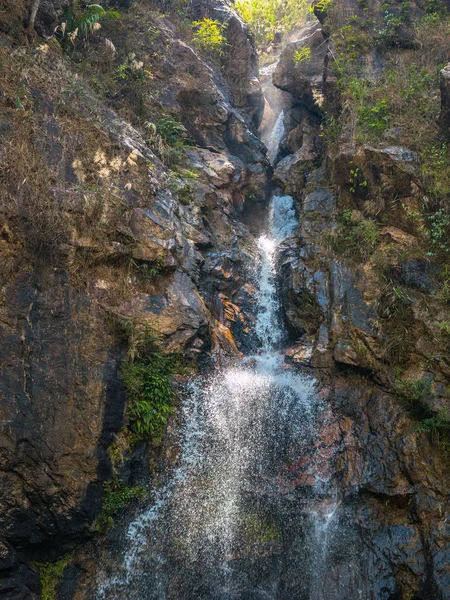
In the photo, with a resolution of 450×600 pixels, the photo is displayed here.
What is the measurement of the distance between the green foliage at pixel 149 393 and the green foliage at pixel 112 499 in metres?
0.96

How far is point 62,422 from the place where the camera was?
7301mm

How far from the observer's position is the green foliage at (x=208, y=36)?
60.9ft

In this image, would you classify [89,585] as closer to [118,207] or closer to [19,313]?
[19,313]

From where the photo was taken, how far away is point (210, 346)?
32.9 ft

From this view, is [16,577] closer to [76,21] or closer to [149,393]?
[149,393]

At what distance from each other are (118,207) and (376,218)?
7.07m

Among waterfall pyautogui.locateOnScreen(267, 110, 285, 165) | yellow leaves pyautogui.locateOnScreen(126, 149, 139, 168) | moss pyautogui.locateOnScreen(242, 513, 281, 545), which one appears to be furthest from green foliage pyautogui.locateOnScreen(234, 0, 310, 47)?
moss pyautogui.locateOnScreen(242, 513, 281, 545)

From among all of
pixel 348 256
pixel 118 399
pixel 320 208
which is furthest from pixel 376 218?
pixel 118 399

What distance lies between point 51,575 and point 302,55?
805 inches

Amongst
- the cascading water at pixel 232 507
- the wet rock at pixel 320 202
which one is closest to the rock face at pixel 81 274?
the cascading water at pixel 232 507

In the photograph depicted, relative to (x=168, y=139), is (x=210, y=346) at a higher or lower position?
lower

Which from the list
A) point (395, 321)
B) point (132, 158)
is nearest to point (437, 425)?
point (395, 321)

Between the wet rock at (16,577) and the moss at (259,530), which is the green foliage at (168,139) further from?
the wet rock at (16,577)

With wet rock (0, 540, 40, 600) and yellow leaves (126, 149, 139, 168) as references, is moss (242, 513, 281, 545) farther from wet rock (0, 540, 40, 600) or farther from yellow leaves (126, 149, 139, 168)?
yellow leaves (126, 149, 139, 168)
